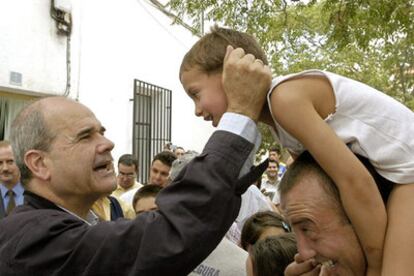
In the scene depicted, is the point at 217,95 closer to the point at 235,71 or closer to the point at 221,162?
the point at 235,71

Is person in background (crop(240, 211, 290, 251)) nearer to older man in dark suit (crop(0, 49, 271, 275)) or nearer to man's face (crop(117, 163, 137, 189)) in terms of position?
older man in dark suit (crop(0, 49, 271, 275))

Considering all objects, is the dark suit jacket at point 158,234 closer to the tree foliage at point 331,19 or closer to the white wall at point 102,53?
the tree foliage at point 331,19

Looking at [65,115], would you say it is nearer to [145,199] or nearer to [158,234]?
[158,234]

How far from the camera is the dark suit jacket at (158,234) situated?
→ 5.56 ft

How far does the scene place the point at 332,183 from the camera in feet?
5.74

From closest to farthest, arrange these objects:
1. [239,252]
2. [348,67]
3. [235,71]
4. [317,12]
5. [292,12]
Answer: [235,71] < [239,252] < [292,12] < [317,12] < [348,67]

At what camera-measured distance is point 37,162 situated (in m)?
2.19

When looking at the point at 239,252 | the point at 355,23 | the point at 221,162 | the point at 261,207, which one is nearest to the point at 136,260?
the point at 221,162

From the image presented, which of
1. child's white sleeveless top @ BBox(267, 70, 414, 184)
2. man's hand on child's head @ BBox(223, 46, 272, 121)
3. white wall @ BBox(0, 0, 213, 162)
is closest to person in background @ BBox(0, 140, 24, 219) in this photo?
white wall @ BBox(0, 0, 213, 162)

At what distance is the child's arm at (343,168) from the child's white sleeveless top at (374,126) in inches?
2.9

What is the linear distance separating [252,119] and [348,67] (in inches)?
668

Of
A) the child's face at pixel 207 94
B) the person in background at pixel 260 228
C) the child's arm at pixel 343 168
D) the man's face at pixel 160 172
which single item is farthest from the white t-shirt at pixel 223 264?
the man's face at pixel 160 172

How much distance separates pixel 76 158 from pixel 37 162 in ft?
0.53

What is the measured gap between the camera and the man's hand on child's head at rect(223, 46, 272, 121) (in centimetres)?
175
